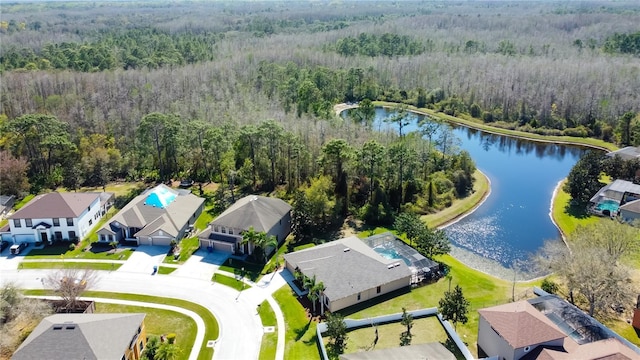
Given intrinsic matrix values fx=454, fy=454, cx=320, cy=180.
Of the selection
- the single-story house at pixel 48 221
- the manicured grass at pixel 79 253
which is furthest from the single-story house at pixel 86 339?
the single-story house at pixel 48 221

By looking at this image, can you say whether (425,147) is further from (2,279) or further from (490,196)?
(2,279)

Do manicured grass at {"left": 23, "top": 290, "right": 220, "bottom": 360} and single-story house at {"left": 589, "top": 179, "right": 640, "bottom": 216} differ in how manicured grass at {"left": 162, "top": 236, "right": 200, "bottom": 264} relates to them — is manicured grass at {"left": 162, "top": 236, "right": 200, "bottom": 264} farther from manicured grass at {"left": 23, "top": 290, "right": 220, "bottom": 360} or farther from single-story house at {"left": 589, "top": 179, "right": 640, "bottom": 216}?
single-story house at {"left": 589, "top": 179, "right": 640, "bottom": 216}

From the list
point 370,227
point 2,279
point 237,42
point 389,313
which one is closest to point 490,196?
point 370,227

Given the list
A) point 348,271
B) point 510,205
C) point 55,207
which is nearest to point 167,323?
point 348,271

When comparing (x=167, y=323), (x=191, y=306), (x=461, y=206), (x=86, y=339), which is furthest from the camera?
(x=461, y=206)

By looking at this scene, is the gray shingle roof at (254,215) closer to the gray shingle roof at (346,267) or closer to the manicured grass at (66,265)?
the gray shingle roof at (346,267)

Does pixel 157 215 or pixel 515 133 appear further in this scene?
pixel 515 133

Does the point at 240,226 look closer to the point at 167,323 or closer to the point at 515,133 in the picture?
the point at 167,323
